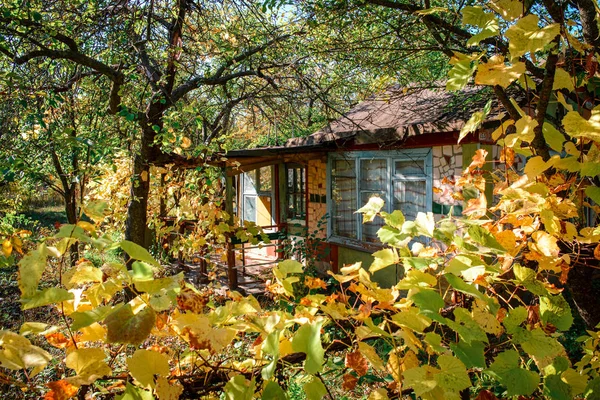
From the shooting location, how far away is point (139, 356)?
740 mm

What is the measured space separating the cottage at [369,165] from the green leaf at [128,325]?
470 centimetres

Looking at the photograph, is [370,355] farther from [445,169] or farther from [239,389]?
[445,169]

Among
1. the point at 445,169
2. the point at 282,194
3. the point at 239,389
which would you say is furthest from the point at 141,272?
the point at 282,194

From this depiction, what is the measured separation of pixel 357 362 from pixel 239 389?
0.25 meters

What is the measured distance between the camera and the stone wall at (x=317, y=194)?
27.4 ft

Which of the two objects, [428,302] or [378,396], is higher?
[428,302]

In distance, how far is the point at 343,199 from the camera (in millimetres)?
8039

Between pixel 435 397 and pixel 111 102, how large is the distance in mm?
5466

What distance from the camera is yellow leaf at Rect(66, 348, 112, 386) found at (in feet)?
2.42

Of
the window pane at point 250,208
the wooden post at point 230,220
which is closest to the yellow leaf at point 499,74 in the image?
the wooden post at point 230,220

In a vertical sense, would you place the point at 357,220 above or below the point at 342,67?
below

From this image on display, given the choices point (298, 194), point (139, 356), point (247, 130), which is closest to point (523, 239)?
point (139, 356)

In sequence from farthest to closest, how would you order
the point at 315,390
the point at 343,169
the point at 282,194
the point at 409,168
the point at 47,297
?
the point at 282,194 < the point at 343,169 < the point at 409,168 < the point at 315,390 < the point at 47,297

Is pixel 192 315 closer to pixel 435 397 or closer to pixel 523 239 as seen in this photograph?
pixel 435 397
